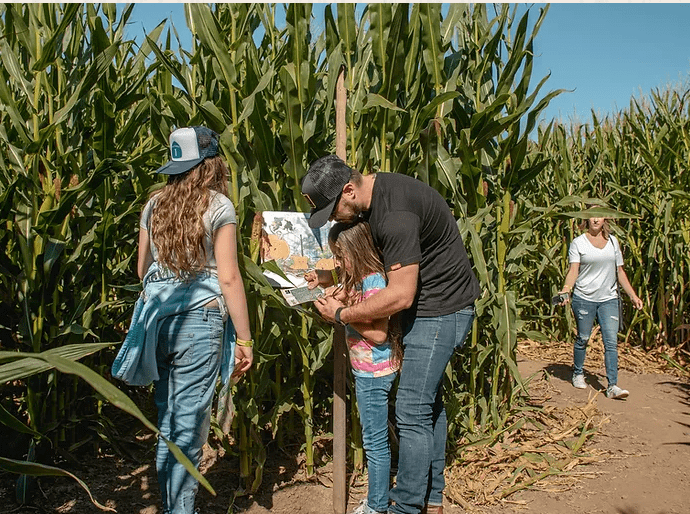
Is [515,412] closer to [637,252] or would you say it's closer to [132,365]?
[132,365]

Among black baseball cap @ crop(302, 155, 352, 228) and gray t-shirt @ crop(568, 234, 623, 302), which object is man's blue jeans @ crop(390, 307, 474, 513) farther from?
gray t-shirt @ crop(568, 234, 623, 302)

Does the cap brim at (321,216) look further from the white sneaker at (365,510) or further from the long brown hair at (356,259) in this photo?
the white sneaker at (365,510)

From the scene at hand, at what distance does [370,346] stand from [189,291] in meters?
0.85

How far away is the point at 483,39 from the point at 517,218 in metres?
1.17

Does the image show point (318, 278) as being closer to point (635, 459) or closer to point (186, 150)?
point (186, 150)

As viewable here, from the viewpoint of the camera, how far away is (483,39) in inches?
156

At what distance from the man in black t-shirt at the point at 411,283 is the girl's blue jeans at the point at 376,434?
8 cm

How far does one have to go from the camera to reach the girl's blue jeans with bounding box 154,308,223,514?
247 centimetres

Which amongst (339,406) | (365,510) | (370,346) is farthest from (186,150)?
(365,510)

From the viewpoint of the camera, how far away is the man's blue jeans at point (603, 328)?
5.33 m

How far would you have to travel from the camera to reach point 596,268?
5418mm

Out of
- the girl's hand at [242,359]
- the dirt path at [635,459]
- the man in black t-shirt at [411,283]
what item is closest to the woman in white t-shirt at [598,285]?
the dirt path at [635,459]

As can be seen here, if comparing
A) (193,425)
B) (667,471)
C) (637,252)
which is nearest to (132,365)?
(193,425)

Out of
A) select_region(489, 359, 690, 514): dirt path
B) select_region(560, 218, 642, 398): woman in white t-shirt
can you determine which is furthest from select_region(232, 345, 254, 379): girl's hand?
select_region(560, 218, 642, 398): woman in white t-shirt
